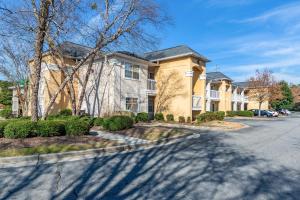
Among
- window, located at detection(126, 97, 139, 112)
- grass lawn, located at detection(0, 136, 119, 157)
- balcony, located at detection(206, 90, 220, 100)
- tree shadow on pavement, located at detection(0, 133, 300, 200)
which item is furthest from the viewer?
balcony, located at detection(206, 90, 220, 100)

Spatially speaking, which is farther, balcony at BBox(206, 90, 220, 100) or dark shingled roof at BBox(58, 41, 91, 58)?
balcony at BBox(206, 90, 220, 100)

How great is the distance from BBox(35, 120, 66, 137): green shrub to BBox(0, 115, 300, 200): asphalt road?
168 inches

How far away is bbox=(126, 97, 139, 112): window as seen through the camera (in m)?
22.9

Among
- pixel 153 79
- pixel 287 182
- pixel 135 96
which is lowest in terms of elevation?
pixel 287 182

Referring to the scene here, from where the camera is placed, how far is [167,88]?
25859mm

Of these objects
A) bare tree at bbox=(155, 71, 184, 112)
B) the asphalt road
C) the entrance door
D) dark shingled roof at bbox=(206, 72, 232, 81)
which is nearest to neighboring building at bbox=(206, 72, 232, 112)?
dark shingled roof at bbox=(206, 72, 232, 81)

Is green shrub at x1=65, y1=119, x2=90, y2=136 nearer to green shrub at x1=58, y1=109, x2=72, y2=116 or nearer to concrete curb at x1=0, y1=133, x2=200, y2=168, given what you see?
concrete curb at x1=0, y1=133, x2=200, y2=168

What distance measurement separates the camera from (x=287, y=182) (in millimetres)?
6418

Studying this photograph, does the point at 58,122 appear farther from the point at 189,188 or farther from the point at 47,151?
the point at 189,188

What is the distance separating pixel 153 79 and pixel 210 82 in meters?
12.8

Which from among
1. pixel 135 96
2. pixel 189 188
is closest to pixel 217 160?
pixel 189 188

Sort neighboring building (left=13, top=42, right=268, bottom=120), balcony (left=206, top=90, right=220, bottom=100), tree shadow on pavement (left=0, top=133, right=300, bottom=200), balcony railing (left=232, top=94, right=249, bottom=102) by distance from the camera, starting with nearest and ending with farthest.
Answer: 1. tree shadow on pavement (left=0, top=133, right=300, bottom=200)
2. neighboring building (left=13, top=42, right=268, bottom=120)
3. balcony (left=206, top=90, right=220, bottom=100)
4. balcony railing (left=232, top=94, right=249, bottom=102)

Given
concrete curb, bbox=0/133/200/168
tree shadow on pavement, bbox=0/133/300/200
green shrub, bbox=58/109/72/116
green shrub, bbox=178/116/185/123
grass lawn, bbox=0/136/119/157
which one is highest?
green shrub, bbox=58/109/72/116

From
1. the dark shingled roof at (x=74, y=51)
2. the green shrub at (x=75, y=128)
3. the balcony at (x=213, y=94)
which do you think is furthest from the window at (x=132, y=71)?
the balcony at (x=213, y=94)
